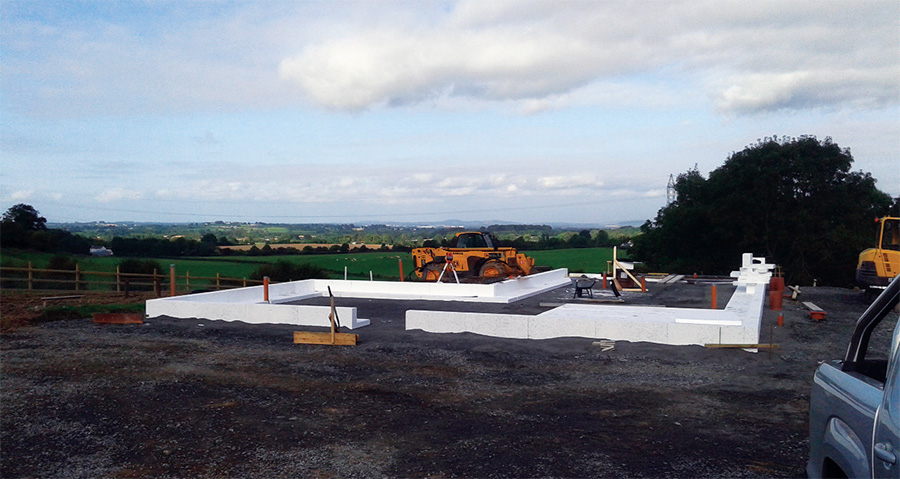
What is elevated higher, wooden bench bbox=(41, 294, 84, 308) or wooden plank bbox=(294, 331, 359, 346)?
wooden plank bbox=(294, 331, 359, 346)

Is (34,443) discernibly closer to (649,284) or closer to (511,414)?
(511,414)

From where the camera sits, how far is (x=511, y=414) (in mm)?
7621

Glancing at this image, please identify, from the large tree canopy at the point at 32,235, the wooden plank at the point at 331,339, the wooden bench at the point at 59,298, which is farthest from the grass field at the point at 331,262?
the wooden plank at the point at 331,339

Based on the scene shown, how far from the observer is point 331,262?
54344 mm

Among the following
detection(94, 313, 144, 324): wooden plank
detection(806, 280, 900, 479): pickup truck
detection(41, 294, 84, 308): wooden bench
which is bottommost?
detection(41, 294, 84, 308): wooden bench

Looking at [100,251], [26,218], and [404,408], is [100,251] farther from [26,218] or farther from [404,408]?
[404,408]

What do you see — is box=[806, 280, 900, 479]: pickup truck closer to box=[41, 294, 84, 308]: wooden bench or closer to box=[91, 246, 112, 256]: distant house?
box=[41, 294, 84, 308]: wooden bench

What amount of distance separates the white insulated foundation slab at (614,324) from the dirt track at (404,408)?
17.6 inches

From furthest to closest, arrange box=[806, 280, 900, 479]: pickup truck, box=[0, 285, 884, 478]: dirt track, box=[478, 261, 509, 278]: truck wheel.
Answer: box=[478, 261, 509, 278]: truck wheel, box=[0, 285, 884, 478]: dirt track, box=[806, 280, 900, 479]: pickup truck

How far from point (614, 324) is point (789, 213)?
108 ft

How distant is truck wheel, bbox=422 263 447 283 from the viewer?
23781 mm

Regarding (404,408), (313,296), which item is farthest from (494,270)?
(404,408)

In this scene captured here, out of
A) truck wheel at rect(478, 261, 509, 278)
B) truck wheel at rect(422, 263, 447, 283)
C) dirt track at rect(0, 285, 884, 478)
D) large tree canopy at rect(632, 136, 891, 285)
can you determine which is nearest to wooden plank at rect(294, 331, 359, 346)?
dirt track at rect(0, 285, 884, 478)

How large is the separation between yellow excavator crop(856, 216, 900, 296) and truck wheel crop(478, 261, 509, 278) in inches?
438
